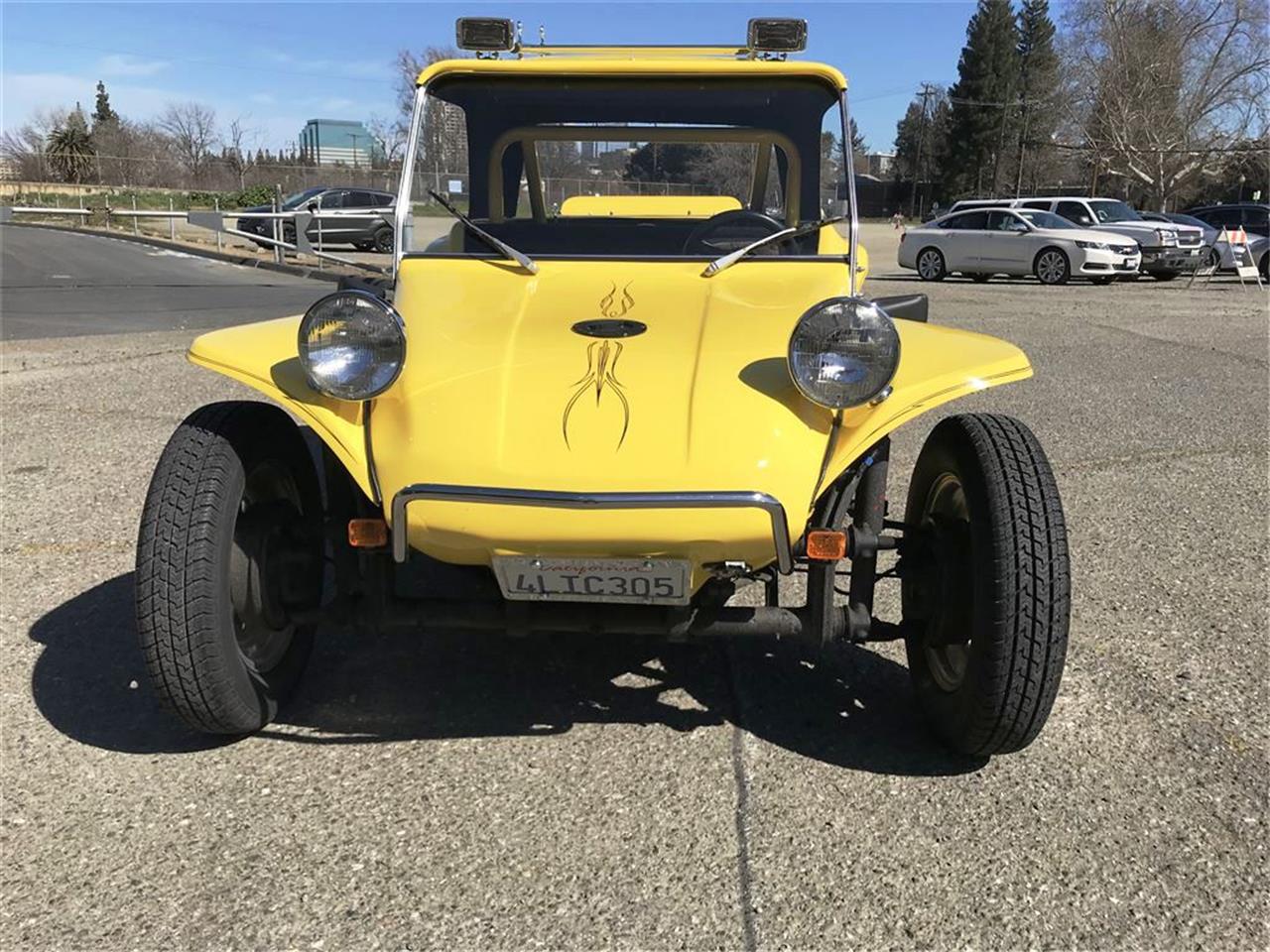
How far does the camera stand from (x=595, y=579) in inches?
96.6

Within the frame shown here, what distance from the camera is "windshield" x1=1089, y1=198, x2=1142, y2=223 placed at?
21219 mm

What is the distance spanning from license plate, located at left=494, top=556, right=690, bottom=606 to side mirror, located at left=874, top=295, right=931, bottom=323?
1333mm

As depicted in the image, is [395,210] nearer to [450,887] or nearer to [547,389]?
[547,389]

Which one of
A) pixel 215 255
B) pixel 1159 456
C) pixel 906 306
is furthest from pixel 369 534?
pixel 215 255

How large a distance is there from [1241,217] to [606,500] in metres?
27.5

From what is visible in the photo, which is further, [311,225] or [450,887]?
[311,225]

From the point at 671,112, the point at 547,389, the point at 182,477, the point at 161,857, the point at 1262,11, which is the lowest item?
the point at 161,857

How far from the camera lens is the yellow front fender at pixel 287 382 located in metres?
2.63

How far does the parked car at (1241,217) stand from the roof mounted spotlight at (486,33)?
2435 cm

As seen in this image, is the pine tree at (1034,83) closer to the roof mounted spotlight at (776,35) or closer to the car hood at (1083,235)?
the car hood at (1083,235)

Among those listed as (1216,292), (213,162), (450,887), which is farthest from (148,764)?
(213,162)

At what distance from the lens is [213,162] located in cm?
5553

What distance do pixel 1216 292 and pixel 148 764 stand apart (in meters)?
19.7

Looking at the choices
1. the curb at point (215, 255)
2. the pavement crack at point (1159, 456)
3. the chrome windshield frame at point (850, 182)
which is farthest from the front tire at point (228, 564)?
the curb at point (215, 255)
